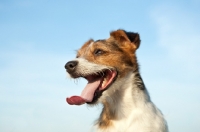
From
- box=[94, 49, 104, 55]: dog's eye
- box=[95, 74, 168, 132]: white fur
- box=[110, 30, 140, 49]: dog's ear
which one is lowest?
box=[95, 74, 168, 132]: white fur

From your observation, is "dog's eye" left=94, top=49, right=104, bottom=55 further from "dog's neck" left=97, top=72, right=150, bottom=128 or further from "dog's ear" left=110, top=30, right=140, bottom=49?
"dog's neck" left=97, top=72, right=150, bottom=128

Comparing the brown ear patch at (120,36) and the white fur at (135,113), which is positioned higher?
the brown ear patch at (120,36)

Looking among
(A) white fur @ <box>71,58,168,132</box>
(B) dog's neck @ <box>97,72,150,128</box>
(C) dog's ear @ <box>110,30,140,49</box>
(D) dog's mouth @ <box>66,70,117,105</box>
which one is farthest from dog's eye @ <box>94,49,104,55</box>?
(B) dog's neck @ <box>97,72,150,128</box>

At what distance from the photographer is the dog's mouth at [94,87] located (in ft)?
24.0

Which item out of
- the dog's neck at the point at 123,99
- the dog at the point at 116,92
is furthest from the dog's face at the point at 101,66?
the dog's neck at the point at 123,99

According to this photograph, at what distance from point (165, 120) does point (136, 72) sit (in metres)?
1.20

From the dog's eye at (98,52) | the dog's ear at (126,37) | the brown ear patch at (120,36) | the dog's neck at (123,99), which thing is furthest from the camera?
the brown ear patch at (120,36)

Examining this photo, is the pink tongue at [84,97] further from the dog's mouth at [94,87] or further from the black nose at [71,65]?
the black nose at [71,65]

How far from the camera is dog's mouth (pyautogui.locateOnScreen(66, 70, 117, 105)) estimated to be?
7328 mm

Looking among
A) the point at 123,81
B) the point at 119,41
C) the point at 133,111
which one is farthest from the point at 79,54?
the point at 133,111

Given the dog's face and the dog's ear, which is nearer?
the dog's face

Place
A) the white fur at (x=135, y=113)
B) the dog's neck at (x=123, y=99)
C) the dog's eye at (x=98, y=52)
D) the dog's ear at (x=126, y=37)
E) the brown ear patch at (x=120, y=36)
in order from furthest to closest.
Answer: the brown ear patch at (x=120, y=36)
the dog's ear at (x=126, y=37)
the dog's eye at (x=98, y=52)
the dog's neck at (x=123, y=99)
the white fur at (x=135, y=113)

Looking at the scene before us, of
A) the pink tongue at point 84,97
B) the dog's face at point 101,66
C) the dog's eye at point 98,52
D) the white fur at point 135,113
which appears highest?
the dog's eye at point 98,52

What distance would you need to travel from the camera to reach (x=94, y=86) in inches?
293
